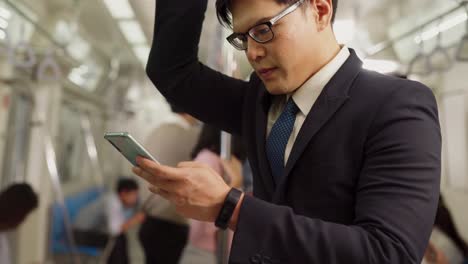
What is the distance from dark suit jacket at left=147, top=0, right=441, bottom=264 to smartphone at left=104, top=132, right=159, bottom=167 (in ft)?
0.51

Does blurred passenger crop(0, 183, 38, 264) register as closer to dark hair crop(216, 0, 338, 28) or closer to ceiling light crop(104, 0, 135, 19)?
ceiling light crop(104, 0, 135, 19)

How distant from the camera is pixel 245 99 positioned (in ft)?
2.63

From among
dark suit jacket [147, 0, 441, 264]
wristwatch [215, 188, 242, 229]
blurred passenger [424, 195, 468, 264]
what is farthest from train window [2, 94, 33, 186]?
blurred passenger [424, 195, 468, 264]

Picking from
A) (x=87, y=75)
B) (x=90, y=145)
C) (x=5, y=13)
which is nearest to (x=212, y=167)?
(x=5, y=13)

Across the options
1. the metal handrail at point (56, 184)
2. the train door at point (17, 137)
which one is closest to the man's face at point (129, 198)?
the metal handrail at point (56, 184)

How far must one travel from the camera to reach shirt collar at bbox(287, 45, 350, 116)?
0.66m

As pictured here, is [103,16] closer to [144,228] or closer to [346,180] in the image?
[144,228]

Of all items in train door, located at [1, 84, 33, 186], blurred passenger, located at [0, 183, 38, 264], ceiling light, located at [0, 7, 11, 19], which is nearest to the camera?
ceiling light, located at [0, 7, 11, 19]

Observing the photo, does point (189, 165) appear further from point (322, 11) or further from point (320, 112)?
point (322, 11)

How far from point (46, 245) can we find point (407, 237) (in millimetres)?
3127

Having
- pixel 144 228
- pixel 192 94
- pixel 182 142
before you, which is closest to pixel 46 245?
pixel 144 228

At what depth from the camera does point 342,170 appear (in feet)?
1.86

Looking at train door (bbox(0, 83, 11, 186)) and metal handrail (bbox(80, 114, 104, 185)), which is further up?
train door (bbox(0, 83, 11, 186))

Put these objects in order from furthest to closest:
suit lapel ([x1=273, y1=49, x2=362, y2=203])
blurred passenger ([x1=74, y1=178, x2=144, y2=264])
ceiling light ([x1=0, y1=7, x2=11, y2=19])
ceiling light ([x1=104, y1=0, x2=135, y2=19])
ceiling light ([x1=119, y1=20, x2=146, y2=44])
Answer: blurred passenger ([x1=74, y1=178, x2=144, y2=264])
ceiling light ([x1=119, y1=20, x2=146, y2=44])
ceiling light ([x1=104, y1=0, x2=135, y2=19])
ceiling light ([x1=0, y1=7, x2=11, y2=19])
suit lapel ([x1=273, y1=49, x2=362, y2=203])
